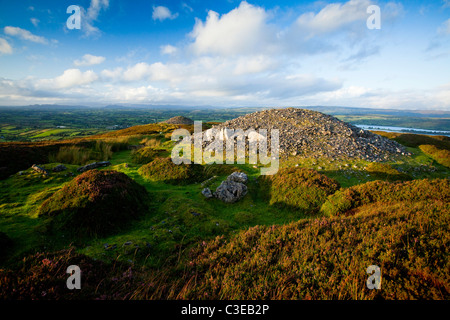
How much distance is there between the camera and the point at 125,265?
5133 mm

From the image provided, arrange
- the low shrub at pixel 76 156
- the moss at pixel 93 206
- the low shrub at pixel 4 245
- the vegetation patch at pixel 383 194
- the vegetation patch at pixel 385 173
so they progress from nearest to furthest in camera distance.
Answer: the low shrub at pixel 4 245 → the moss at pixel 93 206 → the vegetation patch at pixel 383 194 → the vegetation patch at pixel 385 173 → the low shrub at pixel 76 156

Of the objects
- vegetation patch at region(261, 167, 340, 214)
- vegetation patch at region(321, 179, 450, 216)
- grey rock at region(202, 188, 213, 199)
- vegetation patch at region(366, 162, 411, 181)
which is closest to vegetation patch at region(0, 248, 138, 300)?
grey rock at region(202, 188, 213, 199)

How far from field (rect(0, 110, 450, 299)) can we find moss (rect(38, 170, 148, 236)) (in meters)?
0.07

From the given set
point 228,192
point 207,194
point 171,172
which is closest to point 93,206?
point 207,194

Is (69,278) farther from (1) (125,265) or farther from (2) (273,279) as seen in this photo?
(2) (273,279)

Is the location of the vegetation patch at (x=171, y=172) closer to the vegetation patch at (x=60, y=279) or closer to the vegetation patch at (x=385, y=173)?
the vegetation patch at (x=60, y=279)

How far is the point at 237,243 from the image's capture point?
590 centimetres

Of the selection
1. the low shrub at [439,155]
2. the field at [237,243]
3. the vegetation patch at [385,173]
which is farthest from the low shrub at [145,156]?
the low shrub at [439,155]

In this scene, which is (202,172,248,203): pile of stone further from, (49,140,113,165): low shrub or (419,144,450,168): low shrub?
(419,144,450,168): low shrub

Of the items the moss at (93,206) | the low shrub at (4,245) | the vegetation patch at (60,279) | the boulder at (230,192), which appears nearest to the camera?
the vegetation patch at (60,279)

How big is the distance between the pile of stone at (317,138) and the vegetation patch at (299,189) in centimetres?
724

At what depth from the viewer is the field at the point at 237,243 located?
3.78m

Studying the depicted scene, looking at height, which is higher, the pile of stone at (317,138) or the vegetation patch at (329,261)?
the pile of stone at (317,138)

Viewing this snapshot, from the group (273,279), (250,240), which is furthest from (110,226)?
(273,279)
